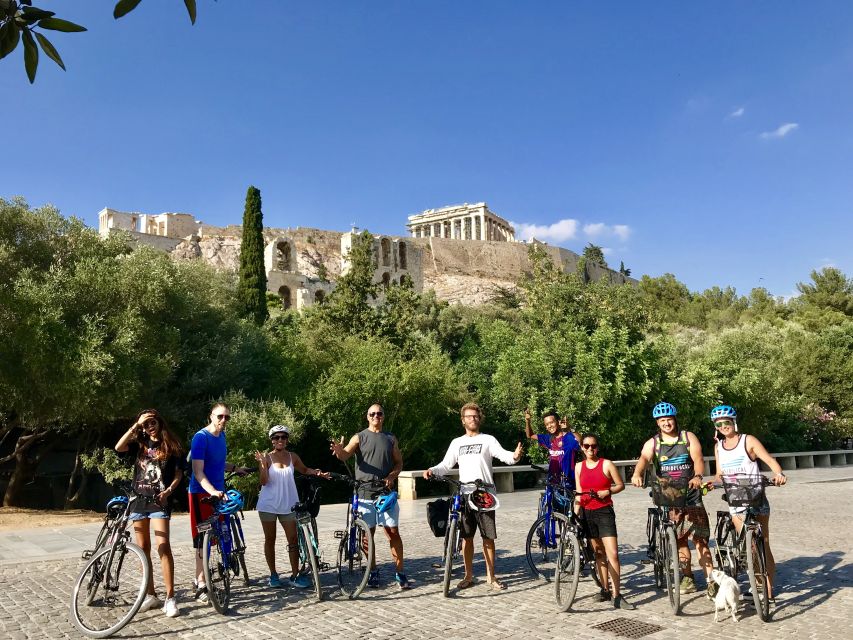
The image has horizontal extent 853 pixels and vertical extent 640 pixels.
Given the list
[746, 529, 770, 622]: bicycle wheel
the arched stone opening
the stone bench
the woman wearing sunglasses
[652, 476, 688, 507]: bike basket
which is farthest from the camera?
the arched stone opening

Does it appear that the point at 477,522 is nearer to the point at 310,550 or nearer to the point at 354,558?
the point at 354,558

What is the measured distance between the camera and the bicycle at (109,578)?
206 inches

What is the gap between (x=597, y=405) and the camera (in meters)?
19.2

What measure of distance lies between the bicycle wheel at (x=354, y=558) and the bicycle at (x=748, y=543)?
3.14 meters

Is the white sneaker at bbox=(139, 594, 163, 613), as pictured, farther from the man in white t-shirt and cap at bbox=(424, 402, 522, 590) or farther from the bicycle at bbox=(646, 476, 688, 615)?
the bicycle at bbox=(646, 476, 688, 615)

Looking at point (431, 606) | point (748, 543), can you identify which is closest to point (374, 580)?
point (431, 606)

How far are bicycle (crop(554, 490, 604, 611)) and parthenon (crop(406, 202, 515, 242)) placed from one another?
116428mm

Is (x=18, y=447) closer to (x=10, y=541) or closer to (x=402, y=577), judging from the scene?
(x=10, y=541)

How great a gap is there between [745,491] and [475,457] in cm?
239

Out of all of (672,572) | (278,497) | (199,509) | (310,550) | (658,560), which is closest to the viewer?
(672,572)

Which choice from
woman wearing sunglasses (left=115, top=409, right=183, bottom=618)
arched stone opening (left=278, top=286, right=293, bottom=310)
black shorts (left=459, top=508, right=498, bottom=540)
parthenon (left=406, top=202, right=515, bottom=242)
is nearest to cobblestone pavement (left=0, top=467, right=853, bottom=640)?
woman wearing sunglasses (left=115, top=409, right=183, bottom=618)

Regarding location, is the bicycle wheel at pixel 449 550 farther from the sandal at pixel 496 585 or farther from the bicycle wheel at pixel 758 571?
the bicycle wheel at pixel 758 571

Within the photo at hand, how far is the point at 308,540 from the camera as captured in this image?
242 inches

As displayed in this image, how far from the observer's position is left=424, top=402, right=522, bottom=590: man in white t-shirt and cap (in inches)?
254
